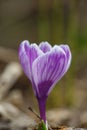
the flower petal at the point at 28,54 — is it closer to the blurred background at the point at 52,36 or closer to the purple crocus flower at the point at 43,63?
the purple crocus flower at the point at 43,63

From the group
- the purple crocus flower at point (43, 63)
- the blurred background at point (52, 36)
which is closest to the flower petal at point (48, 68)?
the purple crocus flower at point (43, 63)

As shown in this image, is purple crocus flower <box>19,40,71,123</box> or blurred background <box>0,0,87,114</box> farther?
blurred background <box>0,0,87,114</box>

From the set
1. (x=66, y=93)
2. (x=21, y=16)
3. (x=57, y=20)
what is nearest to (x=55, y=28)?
(x=57, y=20)

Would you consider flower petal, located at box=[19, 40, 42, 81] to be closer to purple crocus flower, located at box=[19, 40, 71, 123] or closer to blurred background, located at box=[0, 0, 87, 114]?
purple crocus flower, located at box=[19, 40, 71, 123]

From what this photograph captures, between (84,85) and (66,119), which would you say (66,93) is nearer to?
(66,119)

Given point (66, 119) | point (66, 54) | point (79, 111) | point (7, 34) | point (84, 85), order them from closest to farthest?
point (66, 54) < point (66, 119) < point (79, 111) < point (84, 85) < point (7, 34)

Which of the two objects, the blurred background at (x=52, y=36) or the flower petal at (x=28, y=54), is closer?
the flower petal at (x=28, y=54)

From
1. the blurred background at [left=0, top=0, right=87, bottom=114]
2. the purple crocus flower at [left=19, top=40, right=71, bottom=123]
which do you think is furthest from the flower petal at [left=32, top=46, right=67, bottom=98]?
the blurred background at [left=0, top=0, right=87, bottom=114]
